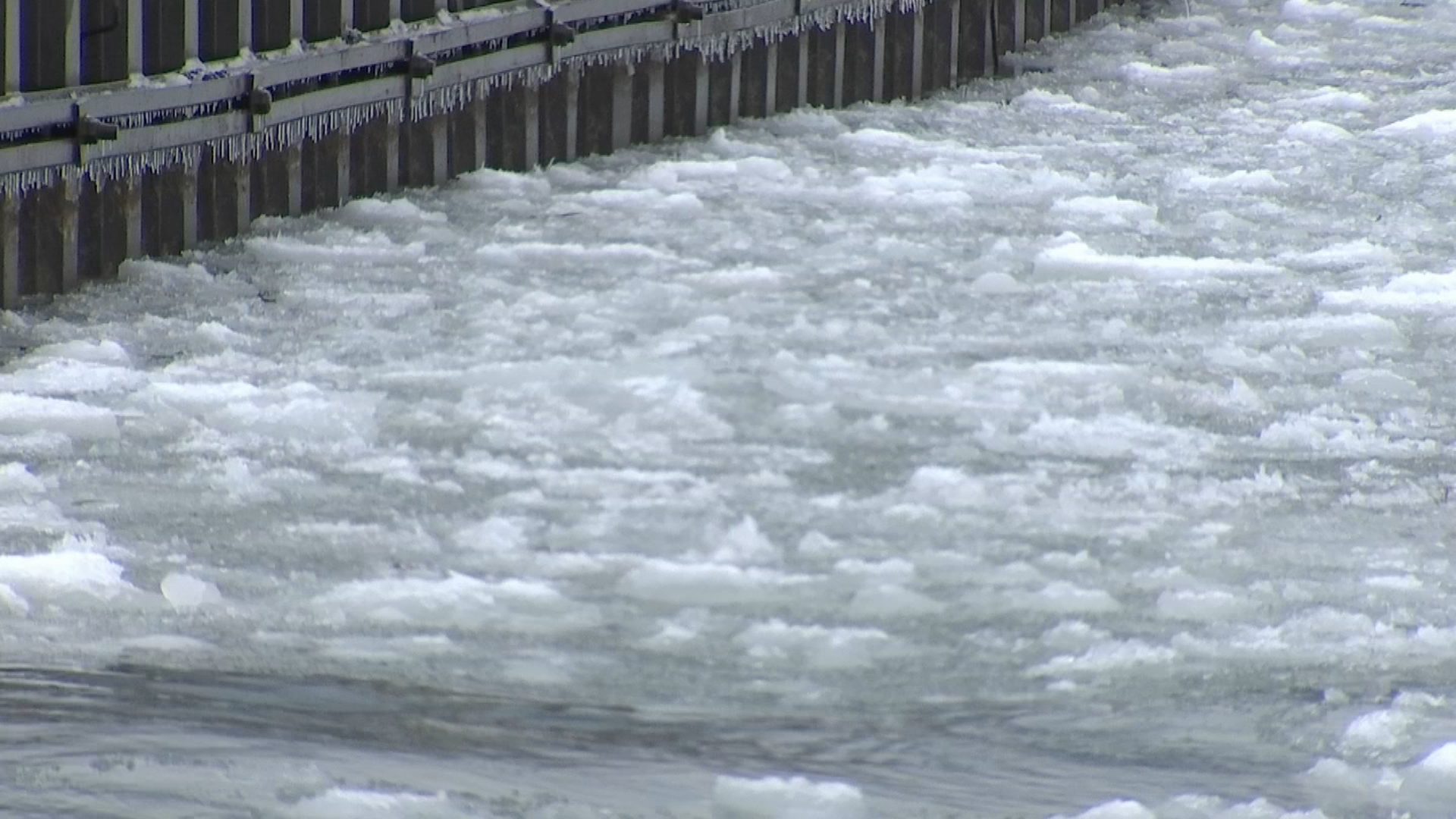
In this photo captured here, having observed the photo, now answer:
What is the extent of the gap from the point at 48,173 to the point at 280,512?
11.2ft

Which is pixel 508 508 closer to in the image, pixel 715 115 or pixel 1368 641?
pixel 1368 641

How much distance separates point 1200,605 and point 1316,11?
45.4 ft

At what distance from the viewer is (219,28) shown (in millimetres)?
11055

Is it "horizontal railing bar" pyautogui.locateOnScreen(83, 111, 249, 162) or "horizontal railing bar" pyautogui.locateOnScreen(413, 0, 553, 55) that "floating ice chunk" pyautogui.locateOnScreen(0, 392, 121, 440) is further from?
"horizontal railing bar" pyautogui.locateOnScreen(413, 0, 553, 55)

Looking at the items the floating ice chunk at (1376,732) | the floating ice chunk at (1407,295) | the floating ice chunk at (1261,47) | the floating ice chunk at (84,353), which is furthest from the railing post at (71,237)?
the floating ice chunk at (1261,47)

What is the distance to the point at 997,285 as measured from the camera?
1052 cm

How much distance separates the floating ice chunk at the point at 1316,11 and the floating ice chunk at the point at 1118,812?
49.7 feet

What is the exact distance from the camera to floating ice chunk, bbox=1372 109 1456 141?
14.2 m

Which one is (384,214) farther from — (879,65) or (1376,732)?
(1376,732)

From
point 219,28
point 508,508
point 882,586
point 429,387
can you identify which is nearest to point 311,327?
point 429,387

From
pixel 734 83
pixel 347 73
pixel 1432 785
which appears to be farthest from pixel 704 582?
pixel 734 83

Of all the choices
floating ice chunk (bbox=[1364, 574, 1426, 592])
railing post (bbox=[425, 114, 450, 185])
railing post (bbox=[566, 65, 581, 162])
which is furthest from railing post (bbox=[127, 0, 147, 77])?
floating ice chunk (bbox=[1364, 574, 1426, 592])

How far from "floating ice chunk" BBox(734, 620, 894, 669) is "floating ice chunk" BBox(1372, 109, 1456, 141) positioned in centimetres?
913

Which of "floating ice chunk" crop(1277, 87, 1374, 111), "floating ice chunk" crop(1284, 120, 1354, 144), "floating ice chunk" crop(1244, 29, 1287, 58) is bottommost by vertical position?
"floating ice chunk" crop(1284, 120, 1354, 144)
